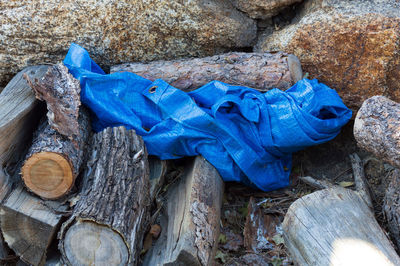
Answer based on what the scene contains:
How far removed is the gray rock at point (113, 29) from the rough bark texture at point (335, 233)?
1784 millimetres

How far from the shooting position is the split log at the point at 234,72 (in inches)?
123

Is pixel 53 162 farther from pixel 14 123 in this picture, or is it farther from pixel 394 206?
pixel 394 206

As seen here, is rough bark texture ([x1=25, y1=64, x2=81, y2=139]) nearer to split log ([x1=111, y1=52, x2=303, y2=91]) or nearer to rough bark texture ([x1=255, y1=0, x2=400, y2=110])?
split log ([x1=111, y1=52, x2=303, y2=91])

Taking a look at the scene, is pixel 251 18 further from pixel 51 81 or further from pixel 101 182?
pixel 101 182

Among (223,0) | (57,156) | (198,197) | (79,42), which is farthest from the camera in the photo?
(223,0)

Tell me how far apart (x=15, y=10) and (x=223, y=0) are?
168 centimetres

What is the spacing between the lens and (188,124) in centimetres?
283

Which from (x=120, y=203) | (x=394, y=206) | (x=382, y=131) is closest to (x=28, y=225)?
(x=120, y=203)

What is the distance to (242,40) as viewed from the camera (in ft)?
12.1

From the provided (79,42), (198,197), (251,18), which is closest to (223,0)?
(251,18)

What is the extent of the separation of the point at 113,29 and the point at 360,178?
2203 mm

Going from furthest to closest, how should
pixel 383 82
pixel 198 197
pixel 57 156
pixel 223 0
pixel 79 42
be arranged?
pixel 223 0, pixel 79 42, pixel 383 82, pixel 198 197, pixel 57 156

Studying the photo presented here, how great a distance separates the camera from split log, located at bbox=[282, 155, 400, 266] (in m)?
2.06

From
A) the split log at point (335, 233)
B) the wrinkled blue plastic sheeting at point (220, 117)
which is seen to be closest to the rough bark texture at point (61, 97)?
the wrinkled blue plastic sheeting at point (220, 117)
